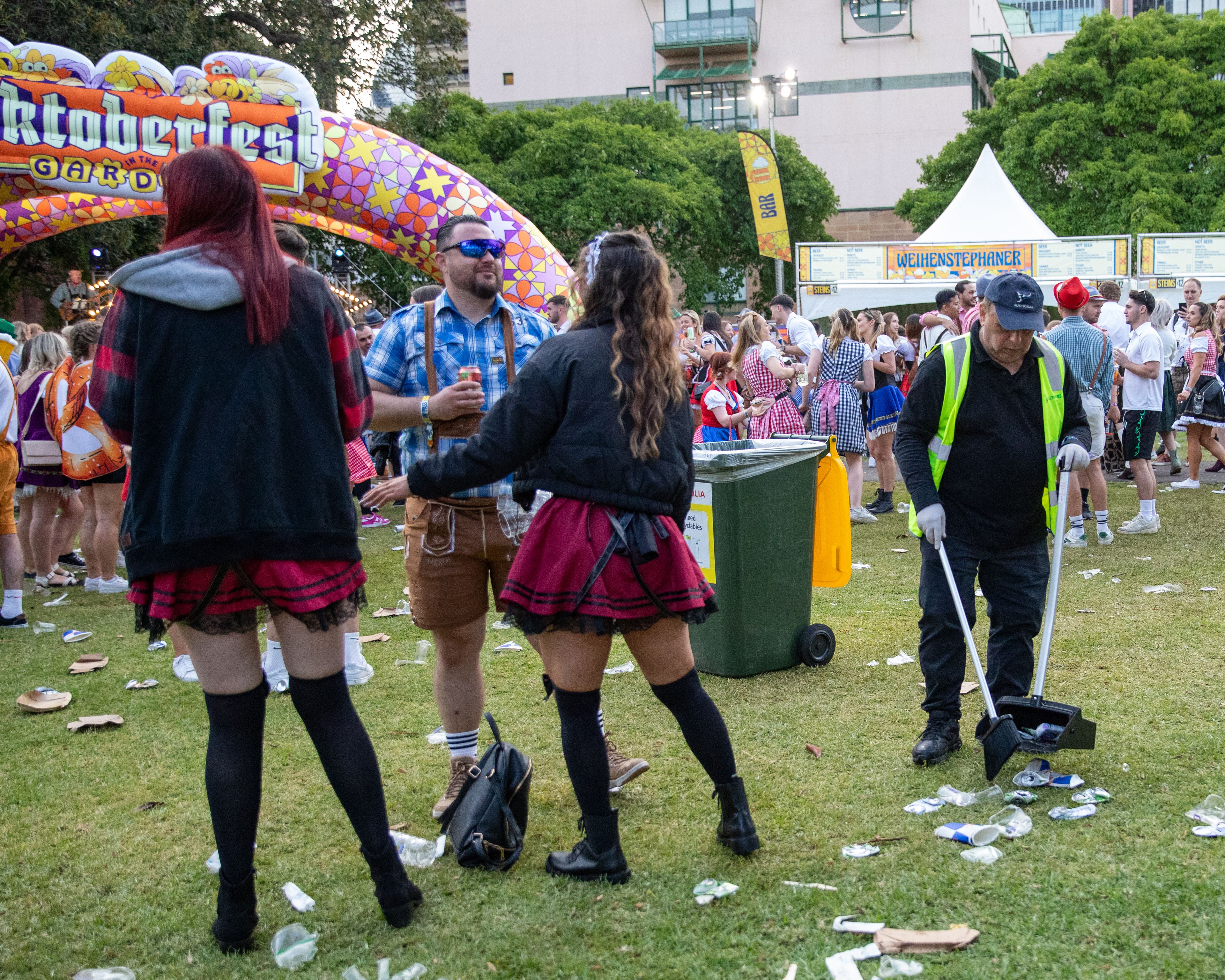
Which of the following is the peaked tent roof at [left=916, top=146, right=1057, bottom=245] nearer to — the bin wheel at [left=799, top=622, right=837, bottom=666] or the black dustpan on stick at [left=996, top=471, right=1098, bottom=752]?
the bin wheel at [left=799, top=622, right=837, bottom=666]

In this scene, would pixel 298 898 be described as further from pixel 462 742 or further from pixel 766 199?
pixel 766 199

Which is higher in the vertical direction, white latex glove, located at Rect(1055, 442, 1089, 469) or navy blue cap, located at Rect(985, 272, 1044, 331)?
navy blue cap, located at Rect(985, 272, 1044, 331)

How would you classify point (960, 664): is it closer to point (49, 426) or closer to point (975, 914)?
point (975, 914)

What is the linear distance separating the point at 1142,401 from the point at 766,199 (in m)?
18.0

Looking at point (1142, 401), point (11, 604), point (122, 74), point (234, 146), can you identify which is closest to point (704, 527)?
point (11, 604)

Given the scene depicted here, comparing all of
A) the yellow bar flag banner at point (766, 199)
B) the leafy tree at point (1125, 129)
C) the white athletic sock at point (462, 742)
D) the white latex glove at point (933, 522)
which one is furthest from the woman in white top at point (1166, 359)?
the leafy tree at point (1125, 129)

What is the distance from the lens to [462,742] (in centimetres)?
375

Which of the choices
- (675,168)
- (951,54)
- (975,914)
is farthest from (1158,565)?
(951,54)

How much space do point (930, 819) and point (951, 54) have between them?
5427 centimetres

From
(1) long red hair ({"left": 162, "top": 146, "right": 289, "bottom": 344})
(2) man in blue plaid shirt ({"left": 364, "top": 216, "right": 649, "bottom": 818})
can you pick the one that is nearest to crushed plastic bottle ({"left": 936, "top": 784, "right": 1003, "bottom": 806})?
(2) man in blue plaid shirt ({"left": 364, "top": 216, "right": 649, "bottom": 818})

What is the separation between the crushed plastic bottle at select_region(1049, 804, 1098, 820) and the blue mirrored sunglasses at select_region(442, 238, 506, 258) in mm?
2536

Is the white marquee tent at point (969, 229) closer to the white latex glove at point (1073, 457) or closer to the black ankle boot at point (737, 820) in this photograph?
the white latex glove at point (1073, 457)

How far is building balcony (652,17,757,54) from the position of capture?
52.1 m

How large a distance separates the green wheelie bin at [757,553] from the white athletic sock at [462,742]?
165 centimetres
